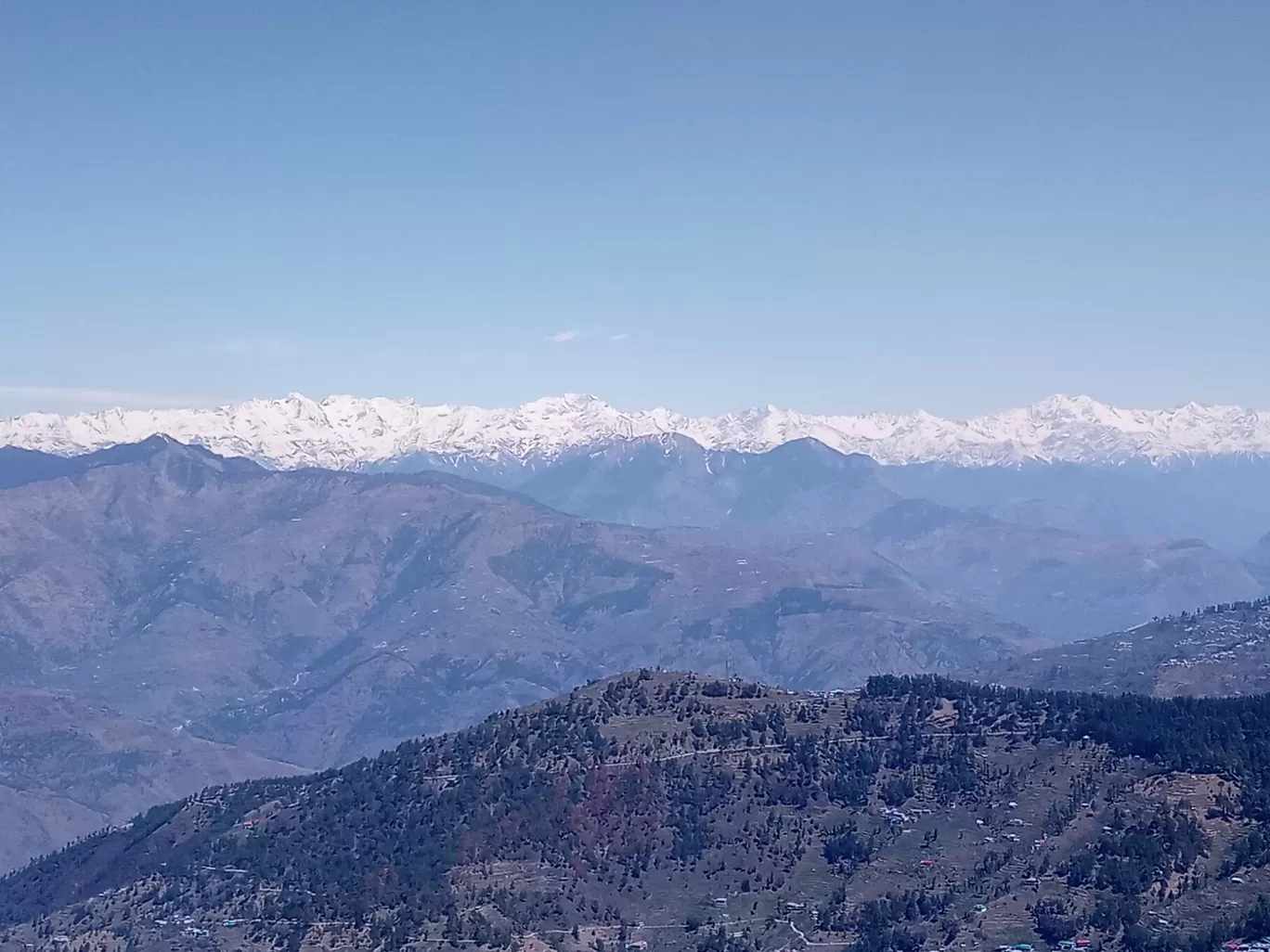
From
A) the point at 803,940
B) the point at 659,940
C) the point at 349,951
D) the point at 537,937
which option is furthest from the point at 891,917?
the point at 349,951

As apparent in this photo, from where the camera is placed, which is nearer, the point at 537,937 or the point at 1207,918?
the point at 1207,918

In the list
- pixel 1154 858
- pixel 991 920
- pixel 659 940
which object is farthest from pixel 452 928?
pixel 1154 858

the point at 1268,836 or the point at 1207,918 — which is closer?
the point at 1207,918

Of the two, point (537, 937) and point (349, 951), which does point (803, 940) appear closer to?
point (537, 937)

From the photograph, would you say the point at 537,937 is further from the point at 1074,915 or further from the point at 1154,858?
the point at 1154,858

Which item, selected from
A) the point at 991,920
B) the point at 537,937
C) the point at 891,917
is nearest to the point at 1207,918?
the point at 991,920

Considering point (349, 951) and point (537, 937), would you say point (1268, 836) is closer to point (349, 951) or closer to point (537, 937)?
point (537, 937)

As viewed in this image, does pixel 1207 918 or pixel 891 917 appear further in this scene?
pixel 891 917
